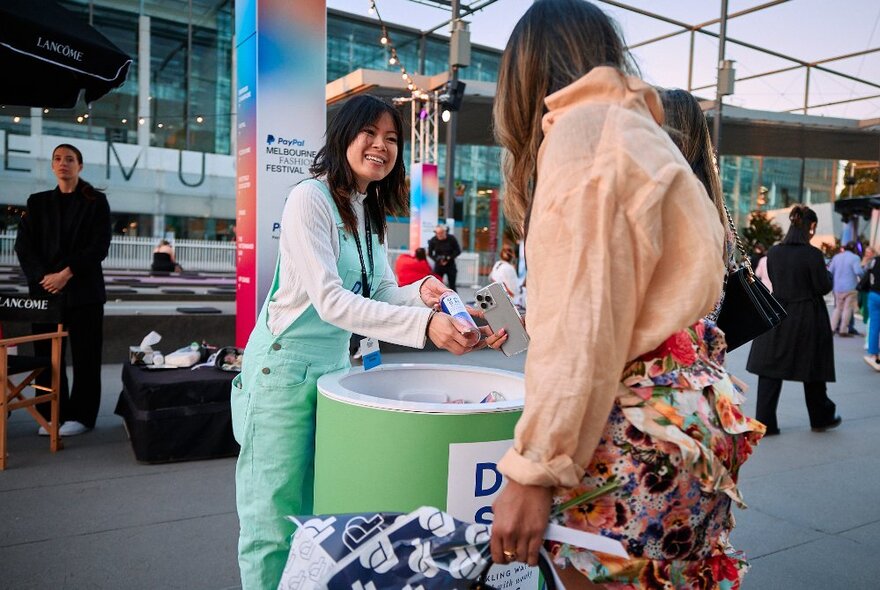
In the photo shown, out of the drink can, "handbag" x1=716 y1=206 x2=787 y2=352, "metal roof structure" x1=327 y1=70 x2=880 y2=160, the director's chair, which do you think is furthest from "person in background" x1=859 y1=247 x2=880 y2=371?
"metal roof structure" x1=327 y1=70 x2=880 y2=160

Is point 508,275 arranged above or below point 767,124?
below

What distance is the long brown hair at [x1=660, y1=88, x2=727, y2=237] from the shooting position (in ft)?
7.14

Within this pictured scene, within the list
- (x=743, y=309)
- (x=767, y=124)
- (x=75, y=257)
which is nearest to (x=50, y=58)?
(x=75, y=257)

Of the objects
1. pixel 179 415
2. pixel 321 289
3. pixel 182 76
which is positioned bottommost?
pixel 179 415

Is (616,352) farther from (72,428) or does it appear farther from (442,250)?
(442,250)

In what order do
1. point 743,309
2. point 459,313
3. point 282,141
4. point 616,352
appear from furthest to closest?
point 282,141
point 743,309
point 459,313
point 616,352

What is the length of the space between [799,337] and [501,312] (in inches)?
170

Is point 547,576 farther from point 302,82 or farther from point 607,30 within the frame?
point 302,82

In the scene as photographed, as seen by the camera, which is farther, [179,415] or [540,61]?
[179,415]

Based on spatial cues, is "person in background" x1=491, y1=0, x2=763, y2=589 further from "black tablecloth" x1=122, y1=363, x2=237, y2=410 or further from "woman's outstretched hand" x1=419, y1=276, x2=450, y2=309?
"black tablecloth" x1=122, y1=363, x2=237, y2=410

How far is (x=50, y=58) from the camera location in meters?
3.85

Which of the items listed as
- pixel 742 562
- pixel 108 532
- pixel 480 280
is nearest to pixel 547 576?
pixel 742 562

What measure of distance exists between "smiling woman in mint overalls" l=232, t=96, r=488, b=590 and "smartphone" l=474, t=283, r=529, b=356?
13 cm

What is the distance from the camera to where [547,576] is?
1.13 meters
